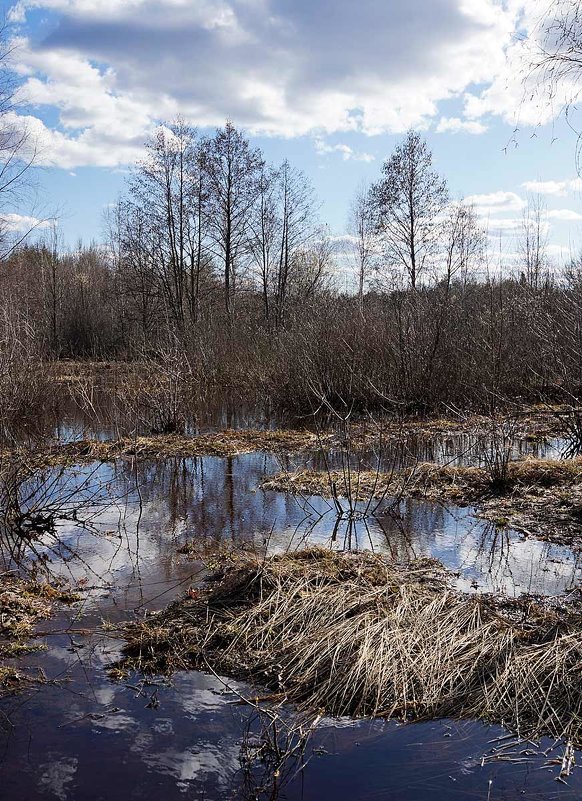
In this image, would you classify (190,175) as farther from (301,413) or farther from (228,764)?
(228,764)

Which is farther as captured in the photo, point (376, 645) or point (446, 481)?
point (446, 481)

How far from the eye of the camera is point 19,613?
17.8ft

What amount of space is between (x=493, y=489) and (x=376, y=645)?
194 inches

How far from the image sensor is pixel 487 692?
13.3 feet

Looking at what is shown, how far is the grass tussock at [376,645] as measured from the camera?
13.3ft

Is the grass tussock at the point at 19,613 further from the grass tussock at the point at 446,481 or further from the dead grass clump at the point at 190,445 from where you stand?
the dead grass clump at the point at 190,445

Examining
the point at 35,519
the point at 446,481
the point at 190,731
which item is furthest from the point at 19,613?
the point at 446,481

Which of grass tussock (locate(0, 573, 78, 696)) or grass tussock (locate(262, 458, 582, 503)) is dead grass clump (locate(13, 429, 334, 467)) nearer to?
grass tussock (locate(262, 458, 582, 503))

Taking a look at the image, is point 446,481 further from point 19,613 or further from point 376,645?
point 19,613

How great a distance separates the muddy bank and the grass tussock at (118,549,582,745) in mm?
2396

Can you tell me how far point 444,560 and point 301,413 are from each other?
1009 cm

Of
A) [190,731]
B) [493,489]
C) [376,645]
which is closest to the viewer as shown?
[190,731]

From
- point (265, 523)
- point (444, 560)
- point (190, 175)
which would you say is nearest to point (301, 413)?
point (265, 523)

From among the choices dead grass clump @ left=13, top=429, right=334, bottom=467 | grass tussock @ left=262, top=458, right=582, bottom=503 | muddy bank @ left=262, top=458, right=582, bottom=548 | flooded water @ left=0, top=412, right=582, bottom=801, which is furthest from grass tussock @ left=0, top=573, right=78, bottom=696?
dead grass clump @ left=13, top=429, right=334, bottom=467
